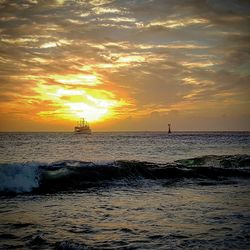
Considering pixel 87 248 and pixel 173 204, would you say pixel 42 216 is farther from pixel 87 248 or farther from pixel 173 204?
pixel 173 204

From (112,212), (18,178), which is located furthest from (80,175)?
(112,212)

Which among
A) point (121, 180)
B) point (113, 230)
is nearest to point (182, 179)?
point (121, 180)

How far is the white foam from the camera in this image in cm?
1496

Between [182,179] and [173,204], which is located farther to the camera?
[182,179]

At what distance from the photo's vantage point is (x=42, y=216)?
9344 millimetres

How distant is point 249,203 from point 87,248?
23.2 feet

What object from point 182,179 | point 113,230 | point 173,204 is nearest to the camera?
point 113,230

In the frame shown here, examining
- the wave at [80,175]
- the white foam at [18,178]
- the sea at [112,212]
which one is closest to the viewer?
the sea at [112,212]

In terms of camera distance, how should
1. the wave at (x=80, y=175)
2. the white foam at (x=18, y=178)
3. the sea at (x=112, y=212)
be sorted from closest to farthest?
the sea at (x=112, y=212) → the white foam at (x=18, y=178) → the wave at (x=80, y=175)

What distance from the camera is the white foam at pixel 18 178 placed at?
15.0 metres

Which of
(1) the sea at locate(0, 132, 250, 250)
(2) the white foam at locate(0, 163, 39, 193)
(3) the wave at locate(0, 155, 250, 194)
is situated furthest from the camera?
(3) the wave at locate(0, 155, 250, 194)

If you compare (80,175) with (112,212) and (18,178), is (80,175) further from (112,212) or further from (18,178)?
(112,212)

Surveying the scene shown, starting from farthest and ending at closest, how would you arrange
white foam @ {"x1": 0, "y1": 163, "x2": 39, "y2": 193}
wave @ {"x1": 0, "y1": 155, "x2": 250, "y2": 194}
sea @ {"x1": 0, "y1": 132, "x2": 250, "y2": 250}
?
wave @ {"x1": 0, "y1": 155, "x2": 250, "y2": 194} → white foam @ {"x1": 0, "y1": 163, "x2": 39, "y2": 193} → sea @ {"x1": 0, "y1": 132, "x2": 250, "y2": 250}

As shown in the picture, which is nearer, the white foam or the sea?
the sea
